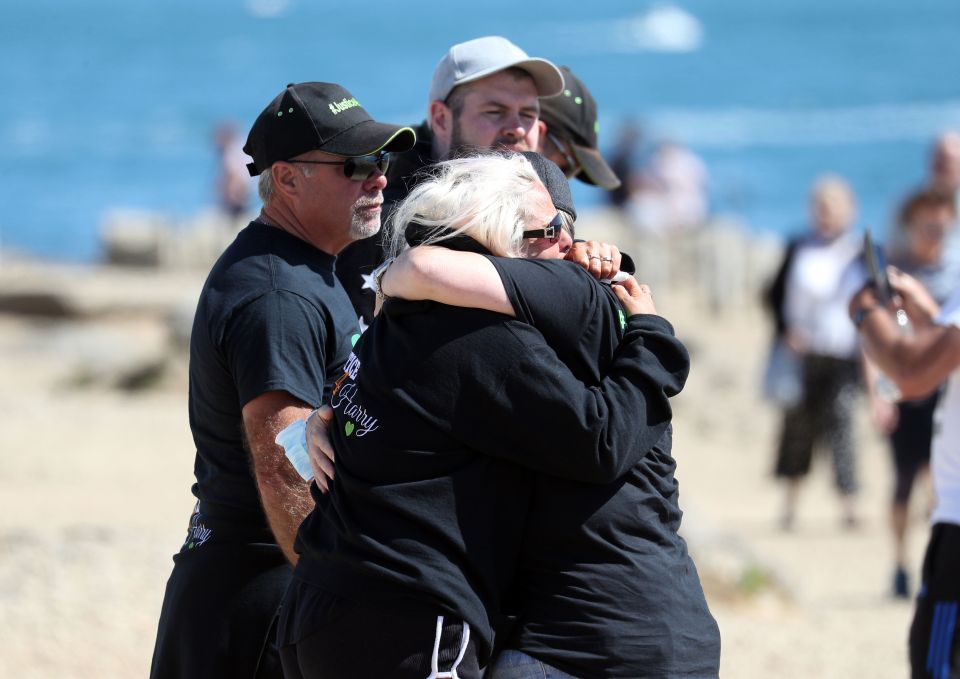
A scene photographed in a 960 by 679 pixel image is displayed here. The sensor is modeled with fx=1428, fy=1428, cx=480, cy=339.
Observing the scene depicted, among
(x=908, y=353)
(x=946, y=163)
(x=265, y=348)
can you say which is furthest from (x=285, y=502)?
(x=946, y=163)

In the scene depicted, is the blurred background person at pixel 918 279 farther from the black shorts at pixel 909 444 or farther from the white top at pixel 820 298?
the white top at pixel 820 298

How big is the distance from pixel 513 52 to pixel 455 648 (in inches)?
78.2

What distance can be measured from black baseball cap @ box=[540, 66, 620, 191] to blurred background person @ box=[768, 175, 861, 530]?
4.50 m

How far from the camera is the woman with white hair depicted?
2330 millimetres

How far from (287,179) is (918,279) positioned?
4.36m

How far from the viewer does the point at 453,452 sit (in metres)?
2.37

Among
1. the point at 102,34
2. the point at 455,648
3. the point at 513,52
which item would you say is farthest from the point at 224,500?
the point at 102,34

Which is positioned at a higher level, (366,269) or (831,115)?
(831,115)

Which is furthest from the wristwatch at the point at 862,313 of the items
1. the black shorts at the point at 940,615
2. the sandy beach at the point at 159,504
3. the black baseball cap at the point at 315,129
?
the sandy beach at the point at 159,504

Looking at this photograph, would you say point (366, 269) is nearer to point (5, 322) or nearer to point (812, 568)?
point (812, 568)

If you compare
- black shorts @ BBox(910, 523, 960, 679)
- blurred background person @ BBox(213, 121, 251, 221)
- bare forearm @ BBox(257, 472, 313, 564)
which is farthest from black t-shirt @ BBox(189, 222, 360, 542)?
blurred background person @ BBox(213, 121, 251, 221)

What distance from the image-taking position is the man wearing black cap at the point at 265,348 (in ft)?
9.64

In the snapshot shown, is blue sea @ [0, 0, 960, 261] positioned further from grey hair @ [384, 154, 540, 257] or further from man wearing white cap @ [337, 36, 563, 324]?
grey hair @ [384, 154, 540, 257]

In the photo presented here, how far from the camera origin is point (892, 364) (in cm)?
385
